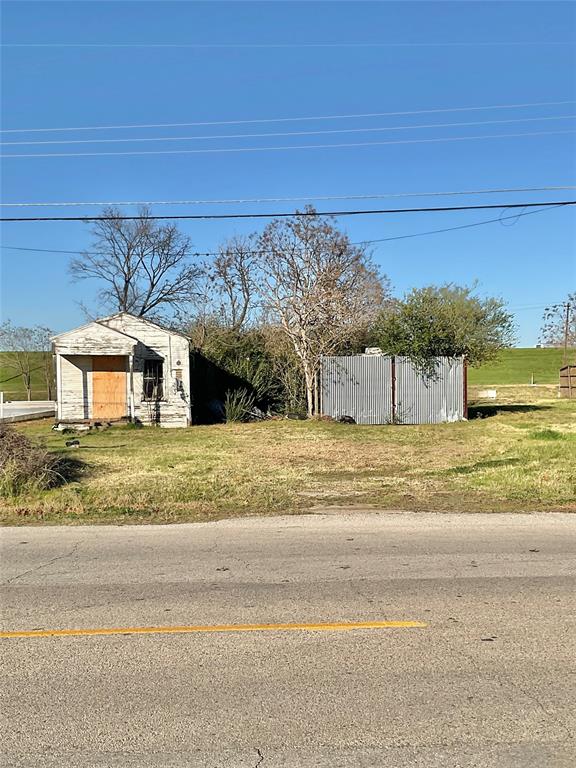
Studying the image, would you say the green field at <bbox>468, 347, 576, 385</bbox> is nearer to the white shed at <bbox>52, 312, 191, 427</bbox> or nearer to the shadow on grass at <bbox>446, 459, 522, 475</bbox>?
the white shed at <bbox>52, 312, 191, 427</bbox>

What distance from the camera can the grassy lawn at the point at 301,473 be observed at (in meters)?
9.66

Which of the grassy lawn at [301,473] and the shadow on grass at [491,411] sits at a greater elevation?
the shadow on grass at [491,411]

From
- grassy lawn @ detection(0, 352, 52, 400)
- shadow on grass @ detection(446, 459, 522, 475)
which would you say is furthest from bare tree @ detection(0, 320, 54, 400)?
shadow on grass @ detection(446, 459, 522, 475)

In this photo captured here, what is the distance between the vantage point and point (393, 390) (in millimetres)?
24141

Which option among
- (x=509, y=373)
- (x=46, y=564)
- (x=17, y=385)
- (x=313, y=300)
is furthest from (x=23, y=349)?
(x=509, y=373)

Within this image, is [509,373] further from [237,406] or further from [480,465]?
[480,465]

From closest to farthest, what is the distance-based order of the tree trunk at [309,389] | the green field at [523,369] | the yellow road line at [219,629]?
1. the yellow road line at [219,629]
2. the tree trunk at [309,389]
3. the green field at [523,369]

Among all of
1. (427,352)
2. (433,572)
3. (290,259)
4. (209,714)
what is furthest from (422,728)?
(290,259)

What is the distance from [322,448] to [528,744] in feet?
44.9

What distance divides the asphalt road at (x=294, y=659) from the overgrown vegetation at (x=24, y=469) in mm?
3375

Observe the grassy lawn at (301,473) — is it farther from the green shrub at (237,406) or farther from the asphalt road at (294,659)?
the green shrub at (237,406)

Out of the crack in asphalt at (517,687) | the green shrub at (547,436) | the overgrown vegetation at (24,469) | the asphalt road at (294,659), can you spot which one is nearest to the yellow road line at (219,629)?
the asphalt road at (294,659)

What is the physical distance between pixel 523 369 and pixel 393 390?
56.4 metres

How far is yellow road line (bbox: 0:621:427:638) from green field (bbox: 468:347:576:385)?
197 feet
